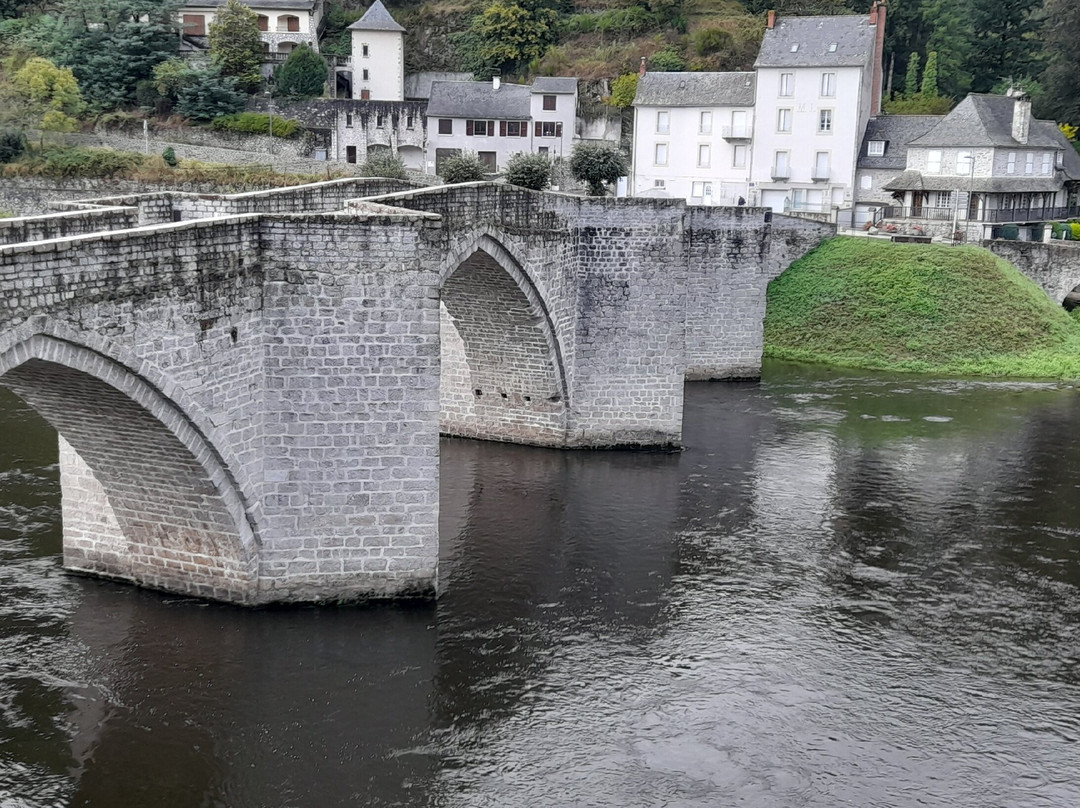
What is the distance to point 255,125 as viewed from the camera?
181ft

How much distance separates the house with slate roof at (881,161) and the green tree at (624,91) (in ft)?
42.1

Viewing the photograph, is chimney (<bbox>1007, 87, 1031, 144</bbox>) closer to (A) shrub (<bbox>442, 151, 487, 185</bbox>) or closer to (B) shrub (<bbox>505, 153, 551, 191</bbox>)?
(B) shrub (<bbox>505, 153, 551, 191</bbox>)

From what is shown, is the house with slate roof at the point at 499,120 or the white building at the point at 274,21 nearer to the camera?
the house with slate roof at the point at 499,120

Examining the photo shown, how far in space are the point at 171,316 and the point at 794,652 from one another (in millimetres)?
9886

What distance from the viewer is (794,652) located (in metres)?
18.5

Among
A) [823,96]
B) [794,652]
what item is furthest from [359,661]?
[823,96]

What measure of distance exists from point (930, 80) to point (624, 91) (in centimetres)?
1495

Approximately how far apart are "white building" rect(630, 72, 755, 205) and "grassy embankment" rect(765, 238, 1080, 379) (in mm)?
9776

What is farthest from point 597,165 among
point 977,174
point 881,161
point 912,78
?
point 912,78

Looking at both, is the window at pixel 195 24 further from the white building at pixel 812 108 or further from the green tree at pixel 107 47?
the white building at pixel 812 108

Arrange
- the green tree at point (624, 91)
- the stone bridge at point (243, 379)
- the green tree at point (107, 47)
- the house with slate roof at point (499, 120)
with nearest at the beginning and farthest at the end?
1. the stone bridge at point (243, 379)
2. the green tree at point (107, 47)
3. the house with slate roof at point (499, 120)
4. the green tree at point (624, 91)

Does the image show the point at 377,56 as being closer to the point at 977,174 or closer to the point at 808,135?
the point at 808,135

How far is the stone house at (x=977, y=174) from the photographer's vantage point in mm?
47938

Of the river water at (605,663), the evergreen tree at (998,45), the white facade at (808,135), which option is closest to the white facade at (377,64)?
the white facade at (808,135)
